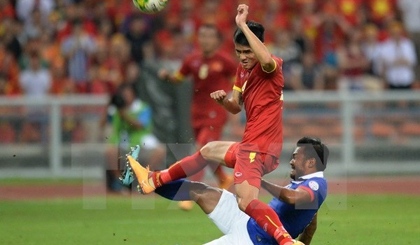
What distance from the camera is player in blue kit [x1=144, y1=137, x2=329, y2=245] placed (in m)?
7.61

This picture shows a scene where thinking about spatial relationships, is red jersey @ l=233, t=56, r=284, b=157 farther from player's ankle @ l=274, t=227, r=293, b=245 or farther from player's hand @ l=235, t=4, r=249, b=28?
player's ankle @ l=274, t=227, r=293, b=245

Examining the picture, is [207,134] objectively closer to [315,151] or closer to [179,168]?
[179,168]

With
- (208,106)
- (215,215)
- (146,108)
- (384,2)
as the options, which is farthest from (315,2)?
(215,215)

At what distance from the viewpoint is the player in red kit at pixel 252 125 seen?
7766 millimetres

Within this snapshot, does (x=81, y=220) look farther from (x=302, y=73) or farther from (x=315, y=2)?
(x=315, y=2)

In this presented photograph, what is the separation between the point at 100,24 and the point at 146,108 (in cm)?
372

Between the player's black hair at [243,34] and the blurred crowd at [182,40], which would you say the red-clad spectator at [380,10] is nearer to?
the blurred crowd at [182,40]

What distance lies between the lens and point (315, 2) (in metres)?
19.0

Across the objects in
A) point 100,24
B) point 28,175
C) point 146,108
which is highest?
point 100,24

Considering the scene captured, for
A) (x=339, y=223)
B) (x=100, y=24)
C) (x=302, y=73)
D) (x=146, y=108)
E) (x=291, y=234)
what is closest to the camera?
(x=291, y=234)

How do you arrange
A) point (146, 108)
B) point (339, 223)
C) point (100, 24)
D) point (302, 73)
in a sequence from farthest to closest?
point (100, 24) < point (302, 73) < point (146, 108) < point (339, 223)

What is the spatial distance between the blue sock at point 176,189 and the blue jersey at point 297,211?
2.43 ft

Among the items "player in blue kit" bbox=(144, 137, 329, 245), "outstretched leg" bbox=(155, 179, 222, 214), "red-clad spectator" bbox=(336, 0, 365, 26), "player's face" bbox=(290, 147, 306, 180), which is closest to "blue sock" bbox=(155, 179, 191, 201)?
"outstretched leg" bbox=(155, 179, 222, 214)

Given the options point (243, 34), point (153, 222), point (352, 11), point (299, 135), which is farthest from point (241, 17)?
point (352, 11)
